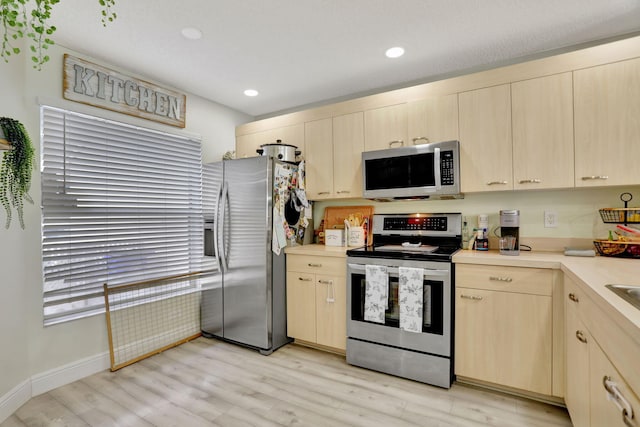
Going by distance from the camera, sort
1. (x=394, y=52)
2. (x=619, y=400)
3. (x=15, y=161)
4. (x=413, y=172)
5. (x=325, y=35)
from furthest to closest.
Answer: (x=413, y=172) < (x=394, y=52) < (x=325, y=35) < (x=15, y=161) < (x=619, y=400)

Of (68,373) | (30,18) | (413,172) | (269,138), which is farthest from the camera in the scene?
(269,138)

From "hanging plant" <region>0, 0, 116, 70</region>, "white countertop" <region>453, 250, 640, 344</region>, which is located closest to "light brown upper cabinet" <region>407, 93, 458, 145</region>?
"white countertop" <region>453, 250, 640, 344</region>

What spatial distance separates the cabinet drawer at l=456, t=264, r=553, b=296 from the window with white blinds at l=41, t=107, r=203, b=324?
2498 millimetres

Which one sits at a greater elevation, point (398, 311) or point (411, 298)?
point (411, 298)

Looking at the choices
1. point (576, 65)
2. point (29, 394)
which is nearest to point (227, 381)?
point (29, 394)

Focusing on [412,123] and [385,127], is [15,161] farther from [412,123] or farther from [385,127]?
[412,123]

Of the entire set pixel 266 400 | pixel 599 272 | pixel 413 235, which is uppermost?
pixel 413 235

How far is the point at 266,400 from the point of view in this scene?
213 cm

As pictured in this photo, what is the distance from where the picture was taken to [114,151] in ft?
8.84

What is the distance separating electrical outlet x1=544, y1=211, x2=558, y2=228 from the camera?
96.0 inches

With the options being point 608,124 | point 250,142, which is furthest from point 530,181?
point 250,142

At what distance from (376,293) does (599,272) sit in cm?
132

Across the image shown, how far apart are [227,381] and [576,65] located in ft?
10.7

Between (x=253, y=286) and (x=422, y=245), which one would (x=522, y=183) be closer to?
(x=422, y=245)
